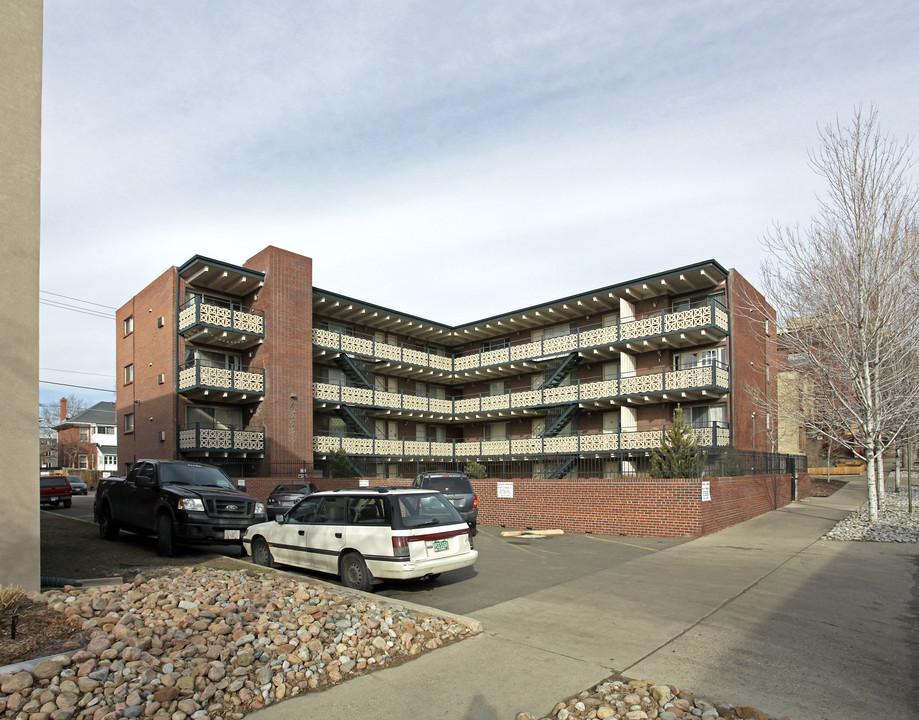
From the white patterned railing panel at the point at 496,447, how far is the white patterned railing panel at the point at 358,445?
720 centimetres

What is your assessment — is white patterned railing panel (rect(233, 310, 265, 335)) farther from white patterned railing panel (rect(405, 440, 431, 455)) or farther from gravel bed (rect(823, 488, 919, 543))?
gravel bed (rect(823, 488, 919, 543))

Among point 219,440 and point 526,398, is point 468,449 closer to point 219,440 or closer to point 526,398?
point 526,398

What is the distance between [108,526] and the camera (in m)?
14.5

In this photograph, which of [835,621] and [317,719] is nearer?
[317,719]

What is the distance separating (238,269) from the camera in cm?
2934

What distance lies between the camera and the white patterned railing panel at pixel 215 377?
27.6 m


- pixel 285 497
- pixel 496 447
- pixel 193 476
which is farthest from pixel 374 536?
pixel 496 447

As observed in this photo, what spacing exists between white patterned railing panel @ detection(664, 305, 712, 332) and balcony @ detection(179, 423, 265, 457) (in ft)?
64.7

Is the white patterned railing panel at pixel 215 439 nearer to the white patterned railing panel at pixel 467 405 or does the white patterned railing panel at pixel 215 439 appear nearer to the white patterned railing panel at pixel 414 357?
the white patterned railing panel at pixel 414 357

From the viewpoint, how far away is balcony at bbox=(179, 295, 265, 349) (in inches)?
1101

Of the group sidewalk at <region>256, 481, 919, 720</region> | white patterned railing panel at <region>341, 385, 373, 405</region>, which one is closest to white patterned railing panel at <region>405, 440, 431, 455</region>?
white patterned railing panel at <region>341, 385, 373, 405</region>

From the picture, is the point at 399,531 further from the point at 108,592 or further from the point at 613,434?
the point at 613,434

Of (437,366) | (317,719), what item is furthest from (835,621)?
(437,366)

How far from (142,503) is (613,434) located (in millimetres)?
23243
